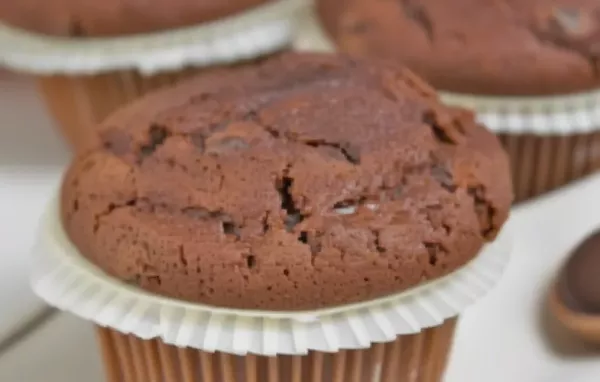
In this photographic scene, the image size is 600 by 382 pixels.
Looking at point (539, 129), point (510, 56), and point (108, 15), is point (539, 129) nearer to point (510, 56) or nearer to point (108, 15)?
point (510, 56)

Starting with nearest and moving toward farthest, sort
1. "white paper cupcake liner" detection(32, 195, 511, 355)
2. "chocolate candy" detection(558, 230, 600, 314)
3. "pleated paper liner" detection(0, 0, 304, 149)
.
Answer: "white paper cupcake liner" detection(32, 195, 511, 355) < "chocolate candy" detection(558, 230, 600, 314) < "pleated paper liner" detection(0, 0, 304, 149)

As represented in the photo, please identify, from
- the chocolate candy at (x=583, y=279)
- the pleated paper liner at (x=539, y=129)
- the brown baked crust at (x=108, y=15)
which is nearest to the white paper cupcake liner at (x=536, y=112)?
the pleated paper liner at (x=539, y=129)

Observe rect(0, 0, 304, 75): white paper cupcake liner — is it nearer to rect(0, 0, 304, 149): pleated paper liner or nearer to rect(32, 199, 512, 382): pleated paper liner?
rect(0, 0, 304, 149): pleated paper liner

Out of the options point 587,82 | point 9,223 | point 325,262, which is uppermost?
point 325,262

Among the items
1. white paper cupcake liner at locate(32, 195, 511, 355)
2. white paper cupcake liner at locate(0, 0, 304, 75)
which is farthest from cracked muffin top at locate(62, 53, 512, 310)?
white paper cupcake liner at locate(0, 0, 304, 75)

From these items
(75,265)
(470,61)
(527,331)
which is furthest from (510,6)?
(75,265)

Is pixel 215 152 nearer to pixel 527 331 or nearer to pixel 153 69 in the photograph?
pixel 527 331
